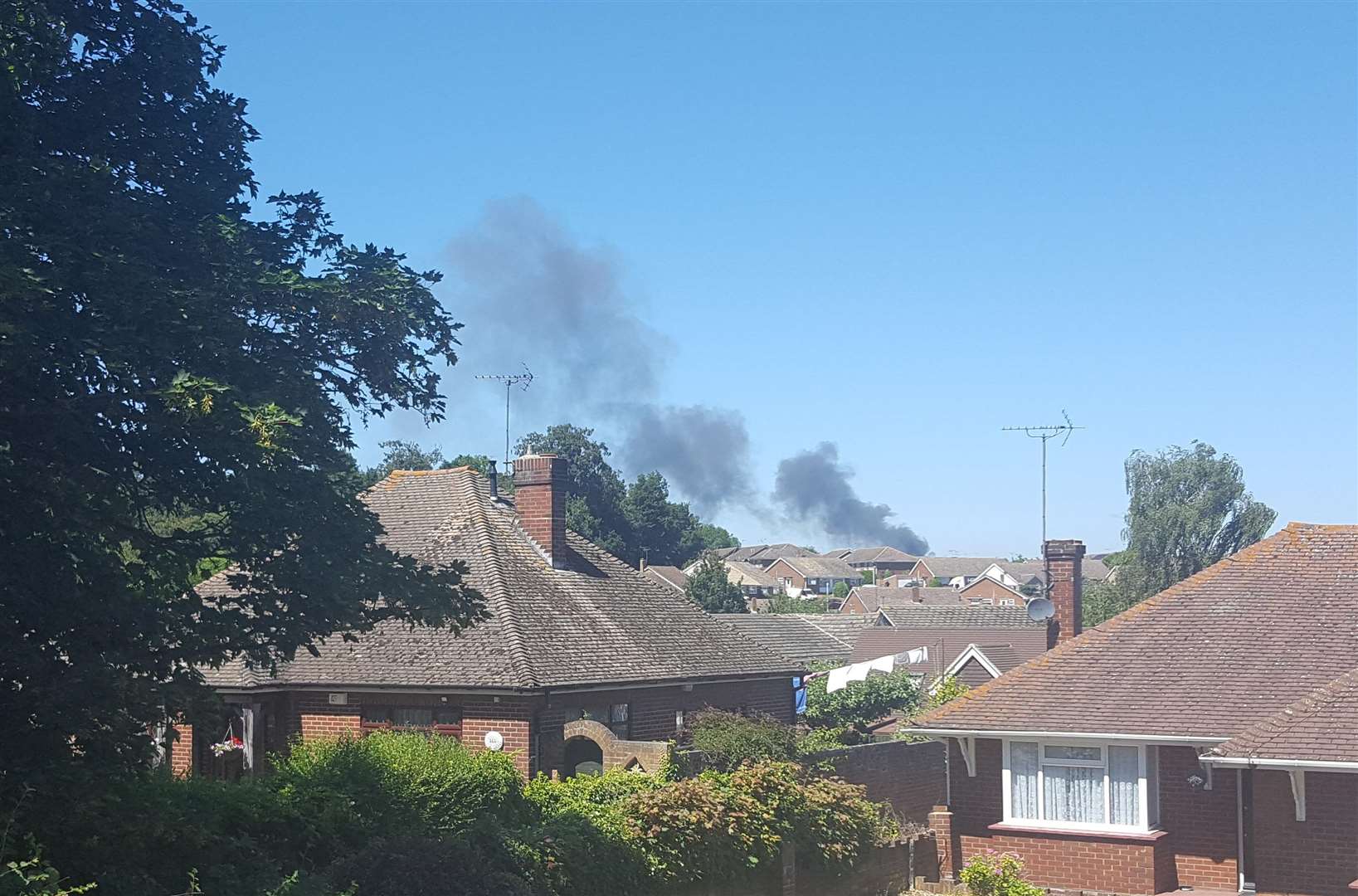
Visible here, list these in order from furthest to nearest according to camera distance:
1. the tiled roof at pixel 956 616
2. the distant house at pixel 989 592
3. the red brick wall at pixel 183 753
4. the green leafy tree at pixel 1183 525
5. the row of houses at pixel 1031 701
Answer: the distant house at pixel 989 592, the green leafy tree at pixel 1183 525, the tiled roof at pixel 956 616, the red brick wall at pixel 183 753, the row of houses at pixel 1031 701

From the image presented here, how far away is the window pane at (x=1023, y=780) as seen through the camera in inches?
915

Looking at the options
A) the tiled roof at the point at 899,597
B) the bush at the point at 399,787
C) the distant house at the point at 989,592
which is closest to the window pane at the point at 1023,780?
the bush at the point at 399,787

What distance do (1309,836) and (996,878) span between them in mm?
4759

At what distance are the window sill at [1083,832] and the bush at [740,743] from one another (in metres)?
3.83

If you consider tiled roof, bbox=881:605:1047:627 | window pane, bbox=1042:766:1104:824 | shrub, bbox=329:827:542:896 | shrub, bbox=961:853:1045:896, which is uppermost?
tiled roof, bbox=881:605:1047:627

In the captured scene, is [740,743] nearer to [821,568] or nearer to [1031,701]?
[1031,701]

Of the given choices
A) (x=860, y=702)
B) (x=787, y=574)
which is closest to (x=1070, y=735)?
(x=860, y=702)

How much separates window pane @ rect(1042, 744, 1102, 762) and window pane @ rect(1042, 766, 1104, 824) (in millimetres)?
166

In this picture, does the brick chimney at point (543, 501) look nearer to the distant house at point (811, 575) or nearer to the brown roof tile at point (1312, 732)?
the brown roof tile at point (1312, 732)

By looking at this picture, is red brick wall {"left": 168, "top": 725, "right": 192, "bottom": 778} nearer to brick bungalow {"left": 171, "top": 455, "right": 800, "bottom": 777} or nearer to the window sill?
brick bungalow {"left": 171, "top": 455, "right": 800, "bottom": 777}

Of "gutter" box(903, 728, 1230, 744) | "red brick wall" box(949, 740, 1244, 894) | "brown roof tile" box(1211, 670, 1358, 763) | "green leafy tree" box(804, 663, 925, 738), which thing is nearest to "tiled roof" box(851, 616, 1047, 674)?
"green leafy tree" box(804, 663, 925, 738)

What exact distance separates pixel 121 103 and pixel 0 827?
8307mm

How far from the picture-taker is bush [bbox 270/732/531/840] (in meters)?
15.0

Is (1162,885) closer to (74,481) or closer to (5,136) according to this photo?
(74,481)
